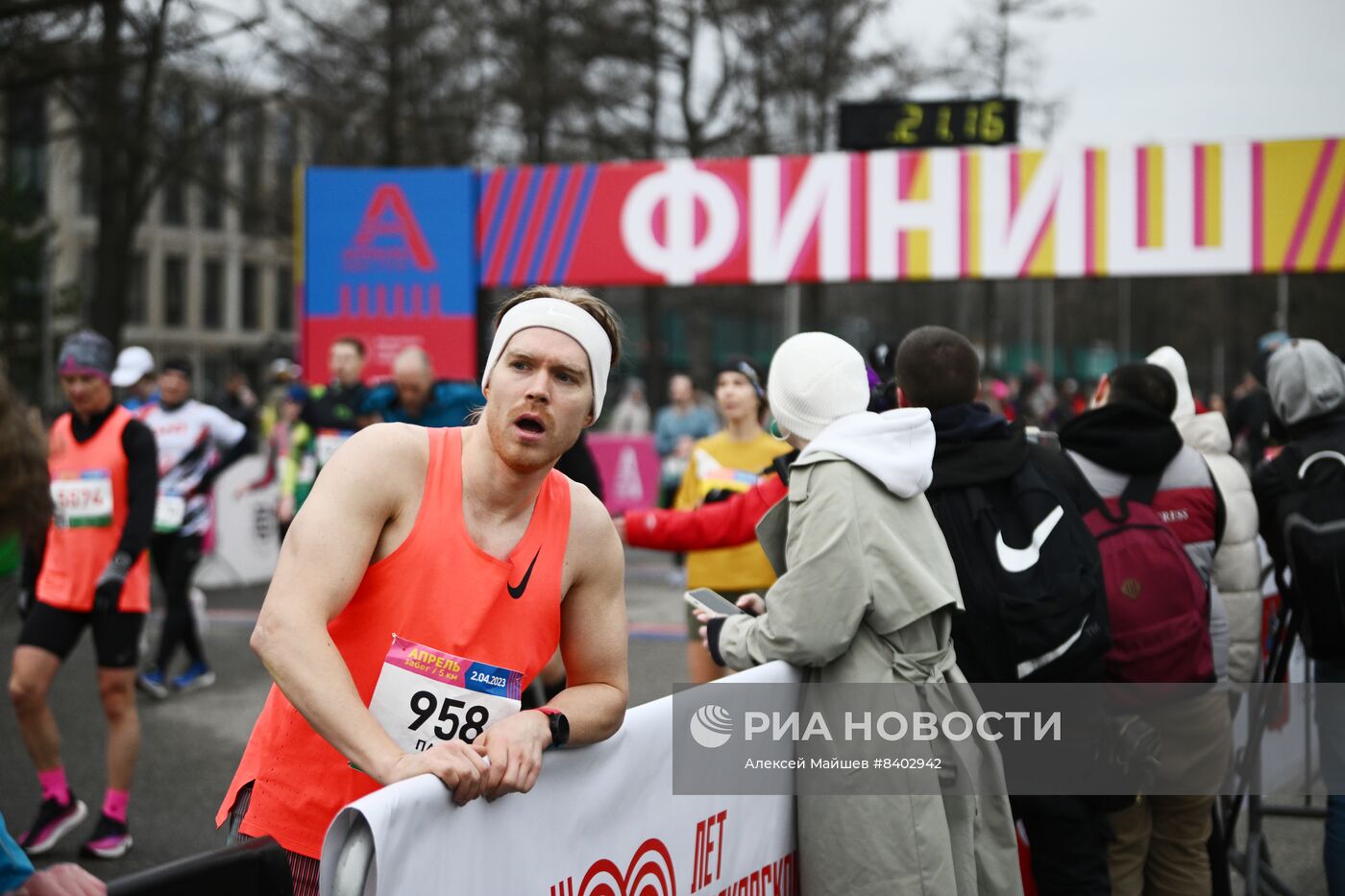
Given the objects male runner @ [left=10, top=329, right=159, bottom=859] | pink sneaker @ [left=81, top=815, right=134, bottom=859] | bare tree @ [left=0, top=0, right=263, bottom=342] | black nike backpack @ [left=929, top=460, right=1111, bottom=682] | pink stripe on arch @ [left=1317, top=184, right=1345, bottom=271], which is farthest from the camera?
pink stripe on arch @ [left=1317, top=184, right=1345, bottom=271]

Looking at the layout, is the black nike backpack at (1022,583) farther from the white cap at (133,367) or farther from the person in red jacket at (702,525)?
the white cap at (133,367)

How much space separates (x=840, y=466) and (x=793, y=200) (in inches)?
520

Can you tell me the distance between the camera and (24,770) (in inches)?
264

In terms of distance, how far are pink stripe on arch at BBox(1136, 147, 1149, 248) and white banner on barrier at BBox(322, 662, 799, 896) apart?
13.4 meters

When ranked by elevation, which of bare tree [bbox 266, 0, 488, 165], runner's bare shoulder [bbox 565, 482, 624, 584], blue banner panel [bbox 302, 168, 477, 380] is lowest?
runner's bare shoulder [bbox 565, 482, 624, 584]

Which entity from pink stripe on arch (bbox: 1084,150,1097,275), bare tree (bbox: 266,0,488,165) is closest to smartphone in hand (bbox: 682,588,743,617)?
pink stripe on arch (bbox: 1084,150,1097,275)

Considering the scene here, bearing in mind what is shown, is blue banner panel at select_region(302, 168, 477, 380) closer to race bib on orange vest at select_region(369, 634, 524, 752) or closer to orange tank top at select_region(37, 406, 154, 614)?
orange tank top at select_region(37, 406, 154, 614)

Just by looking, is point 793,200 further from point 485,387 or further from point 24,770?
point 485,387

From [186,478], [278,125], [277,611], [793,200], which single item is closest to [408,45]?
[278,125]

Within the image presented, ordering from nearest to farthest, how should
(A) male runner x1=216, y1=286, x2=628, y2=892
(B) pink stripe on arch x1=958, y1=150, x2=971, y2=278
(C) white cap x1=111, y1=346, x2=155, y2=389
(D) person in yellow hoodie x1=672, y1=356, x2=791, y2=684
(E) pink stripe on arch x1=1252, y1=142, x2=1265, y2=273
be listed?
(A) male runner x1=216, y1=286, x2=628, y2=892
(D) person in yellow hoodie x1=672, y1=356, x2=791, y2=684
(C) white cap x1=111, y1=346, x2=155, y2=389
(E) pink stripe on arch x1=1252, y1=142, x2=1265, y2=273
(B) pink stripe on arch x1=958, y1=150, x2=971, y2=278

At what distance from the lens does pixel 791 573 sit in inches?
→ 127

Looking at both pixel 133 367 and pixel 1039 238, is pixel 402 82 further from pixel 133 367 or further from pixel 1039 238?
pixel 133 367

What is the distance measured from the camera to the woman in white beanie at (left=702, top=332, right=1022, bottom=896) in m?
3.13

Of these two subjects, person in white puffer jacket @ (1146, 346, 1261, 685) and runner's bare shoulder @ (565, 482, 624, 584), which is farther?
person in white puffer jacket @ (1146, 346, 1261, 685)
